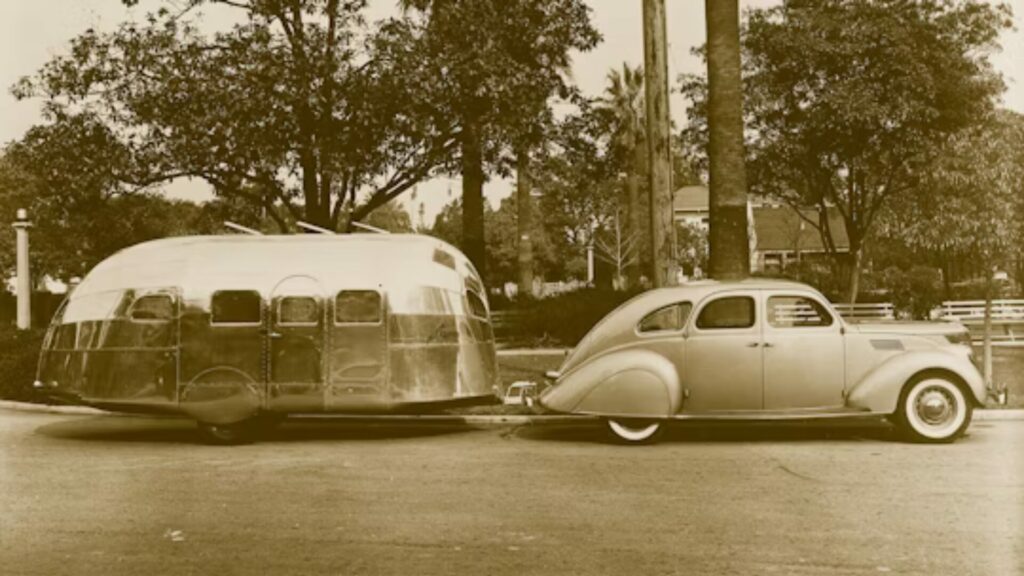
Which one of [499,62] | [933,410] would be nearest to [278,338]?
[933,410]

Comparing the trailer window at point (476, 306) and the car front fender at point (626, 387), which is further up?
the trailer window at point (476, 306)

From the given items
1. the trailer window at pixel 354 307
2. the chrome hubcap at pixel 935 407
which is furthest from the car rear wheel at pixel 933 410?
the trailer window at pixel 354 307

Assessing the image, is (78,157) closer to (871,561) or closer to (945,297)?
(871,561)

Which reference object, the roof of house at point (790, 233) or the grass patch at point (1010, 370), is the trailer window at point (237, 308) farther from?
the roof of house at point (790, 233)

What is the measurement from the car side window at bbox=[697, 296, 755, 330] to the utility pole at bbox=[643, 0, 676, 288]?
13.5ft

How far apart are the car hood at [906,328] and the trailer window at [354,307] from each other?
17.8 feet

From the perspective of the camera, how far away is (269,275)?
1315 cm

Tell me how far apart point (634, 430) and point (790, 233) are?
63.8 m

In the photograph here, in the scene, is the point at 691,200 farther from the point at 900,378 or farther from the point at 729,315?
the point at 900,378

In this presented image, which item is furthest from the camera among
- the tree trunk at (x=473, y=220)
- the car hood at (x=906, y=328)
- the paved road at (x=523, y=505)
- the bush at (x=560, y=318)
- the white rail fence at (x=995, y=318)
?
the white rail fence at (x=995, y=318)

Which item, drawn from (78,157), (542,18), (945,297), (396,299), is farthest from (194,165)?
(945,297)

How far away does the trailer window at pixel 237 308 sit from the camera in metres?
13.1

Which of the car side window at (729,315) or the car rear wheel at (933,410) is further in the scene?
the car side window at (729,315)

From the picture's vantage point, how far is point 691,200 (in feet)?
288
